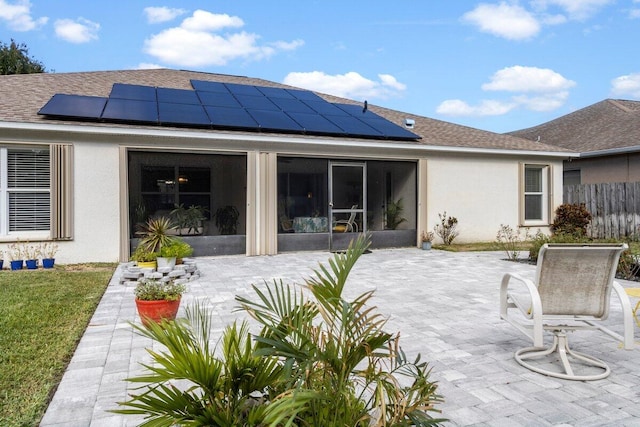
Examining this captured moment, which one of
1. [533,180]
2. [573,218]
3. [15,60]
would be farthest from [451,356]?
[15,60]

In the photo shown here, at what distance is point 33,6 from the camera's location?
772 inches

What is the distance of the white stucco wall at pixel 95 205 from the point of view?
8953 millimetres

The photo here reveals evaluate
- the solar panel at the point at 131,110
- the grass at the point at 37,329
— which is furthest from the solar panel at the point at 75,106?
the grass at the point at 37,329

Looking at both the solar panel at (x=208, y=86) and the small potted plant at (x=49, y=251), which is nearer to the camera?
the small potted plant at (x=49, y=251)

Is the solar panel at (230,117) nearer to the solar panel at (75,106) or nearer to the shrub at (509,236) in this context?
the solar panel at (75,106)

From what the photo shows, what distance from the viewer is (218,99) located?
40.3ft

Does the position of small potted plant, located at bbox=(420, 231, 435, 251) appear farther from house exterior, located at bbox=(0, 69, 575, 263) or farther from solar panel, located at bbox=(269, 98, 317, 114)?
solar panel, located at bbox=(269, 98, 317, 114)

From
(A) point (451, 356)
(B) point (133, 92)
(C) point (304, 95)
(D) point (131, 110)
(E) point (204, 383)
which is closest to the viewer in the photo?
(E) point (204, 383)

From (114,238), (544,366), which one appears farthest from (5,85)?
(544,366)

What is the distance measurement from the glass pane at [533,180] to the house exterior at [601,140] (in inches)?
71.0

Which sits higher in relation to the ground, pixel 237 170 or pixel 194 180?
pixel 237 170

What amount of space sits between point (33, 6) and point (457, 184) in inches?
814

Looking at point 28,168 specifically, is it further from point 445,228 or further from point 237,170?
point 445,228

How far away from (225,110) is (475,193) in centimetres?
766
